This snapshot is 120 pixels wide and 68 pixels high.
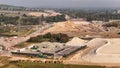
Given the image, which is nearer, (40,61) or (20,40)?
(40,61)

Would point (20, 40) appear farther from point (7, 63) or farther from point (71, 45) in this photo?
point (7, 63)

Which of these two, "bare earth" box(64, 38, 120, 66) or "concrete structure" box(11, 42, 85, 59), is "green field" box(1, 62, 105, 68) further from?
"concrete structure" box(11, 42, 85, 59)

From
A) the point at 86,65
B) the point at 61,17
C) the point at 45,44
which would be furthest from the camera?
the point at 61,17

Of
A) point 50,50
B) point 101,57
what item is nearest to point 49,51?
point 50,50

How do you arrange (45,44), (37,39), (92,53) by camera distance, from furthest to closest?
(37,39)
(45,44)
(92,53)

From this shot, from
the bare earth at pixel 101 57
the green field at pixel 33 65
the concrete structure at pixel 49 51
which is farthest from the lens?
the concrete structure at pixel 49 51

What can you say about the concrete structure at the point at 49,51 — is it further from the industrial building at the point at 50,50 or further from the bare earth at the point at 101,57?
the bare earth at the point at 101,57

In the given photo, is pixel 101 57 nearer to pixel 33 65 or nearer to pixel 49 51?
pixel 49 51

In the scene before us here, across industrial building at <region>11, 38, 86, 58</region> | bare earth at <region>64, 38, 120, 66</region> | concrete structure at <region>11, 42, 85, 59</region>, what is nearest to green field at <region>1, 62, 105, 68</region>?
bare earth at <region>64, 38, 120, 66</region>

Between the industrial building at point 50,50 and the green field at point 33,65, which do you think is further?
the industrial building at point 50,50

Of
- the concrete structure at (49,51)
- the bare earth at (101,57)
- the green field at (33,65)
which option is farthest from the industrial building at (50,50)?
the green field at (33,65)

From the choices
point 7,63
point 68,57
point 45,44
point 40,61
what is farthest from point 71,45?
point 7,63
